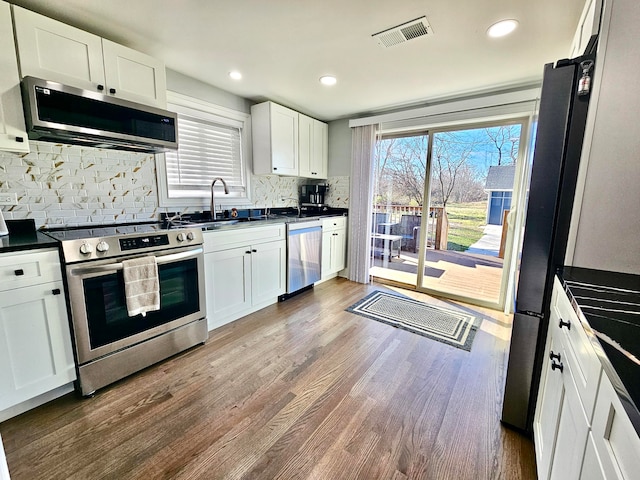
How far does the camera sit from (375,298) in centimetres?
333

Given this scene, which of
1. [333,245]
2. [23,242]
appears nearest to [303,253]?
[333,245]

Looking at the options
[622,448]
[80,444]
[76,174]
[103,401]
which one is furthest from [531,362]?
[76,174]

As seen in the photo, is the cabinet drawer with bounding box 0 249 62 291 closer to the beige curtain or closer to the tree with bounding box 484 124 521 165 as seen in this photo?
the beige curtain

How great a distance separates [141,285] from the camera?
1.80m

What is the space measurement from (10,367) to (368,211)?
134 inches

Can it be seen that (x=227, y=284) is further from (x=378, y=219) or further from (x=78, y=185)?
(x=378, y=219)

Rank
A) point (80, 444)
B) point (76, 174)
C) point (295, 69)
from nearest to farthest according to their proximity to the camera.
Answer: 1. point (80, 444)
2. point (76, 174)
3. point (295, 69)

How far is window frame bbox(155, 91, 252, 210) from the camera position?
2.56 m

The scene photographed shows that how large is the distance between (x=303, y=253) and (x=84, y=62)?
7.88 ft

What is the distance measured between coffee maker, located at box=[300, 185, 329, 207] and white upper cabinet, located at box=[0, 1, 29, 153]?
286 centimetres

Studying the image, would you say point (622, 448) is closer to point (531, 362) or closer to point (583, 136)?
point (531, 362)

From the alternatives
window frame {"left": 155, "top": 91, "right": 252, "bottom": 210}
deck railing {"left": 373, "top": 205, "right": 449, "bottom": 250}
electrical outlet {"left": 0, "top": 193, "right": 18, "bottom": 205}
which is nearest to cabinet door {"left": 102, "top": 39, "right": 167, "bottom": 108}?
window frame {"left": 155, "top": 91, "right": 252, "bottom": 210}

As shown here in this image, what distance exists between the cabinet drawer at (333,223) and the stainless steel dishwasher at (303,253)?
0.11 meters

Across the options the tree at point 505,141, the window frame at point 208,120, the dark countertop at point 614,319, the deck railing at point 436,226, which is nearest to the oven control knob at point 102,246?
the window frame at point 208,120
